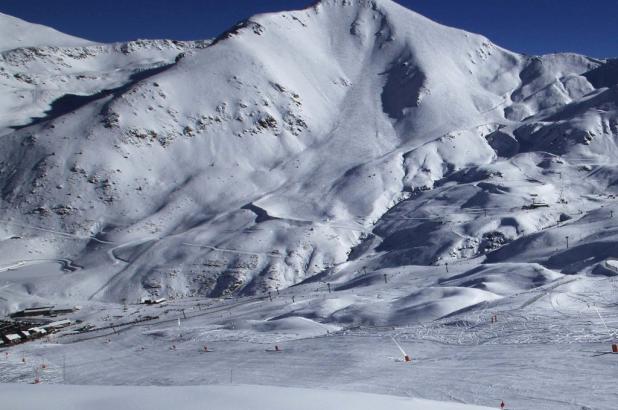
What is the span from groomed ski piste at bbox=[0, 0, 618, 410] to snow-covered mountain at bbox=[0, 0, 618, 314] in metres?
0.48

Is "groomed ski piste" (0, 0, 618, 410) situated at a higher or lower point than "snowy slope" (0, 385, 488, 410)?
higher

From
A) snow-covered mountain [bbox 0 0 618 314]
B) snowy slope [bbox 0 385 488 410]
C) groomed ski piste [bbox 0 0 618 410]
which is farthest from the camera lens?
snow-covered mountain [bbox 0 0 618 314]

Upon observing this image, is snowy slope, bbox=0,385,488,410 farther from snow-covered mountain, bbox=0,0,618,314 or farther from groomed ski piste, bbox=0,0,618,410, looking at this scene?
snow-covered mountain, bbox=0,0,618,314

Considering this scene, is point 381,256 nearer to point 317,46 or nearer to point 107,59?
point 317,46

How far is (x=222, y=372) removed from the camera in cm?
3069

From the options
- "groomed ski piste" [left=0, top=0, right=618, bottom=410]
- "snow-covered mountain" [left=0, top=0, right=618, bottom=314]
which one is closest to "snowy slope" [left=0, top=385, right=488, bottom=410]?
"groomed ski piste" [left=0, top=0, right=618, bottom=410]

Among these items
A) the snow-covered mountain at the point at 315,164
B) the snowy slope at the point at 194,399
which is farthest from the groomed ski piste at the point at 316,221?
the snow-covered mountain at the point at 315,164

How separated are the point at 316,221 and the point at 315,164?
2595cm

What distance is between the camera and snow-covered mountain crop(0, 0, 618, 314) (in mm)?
82812

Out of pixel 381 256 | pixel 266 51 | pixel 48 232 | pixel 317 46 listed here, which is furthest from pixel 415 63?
pixel 48 232

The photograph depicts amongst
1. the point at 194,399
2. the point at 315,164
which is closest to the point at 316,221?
the point at 315,164

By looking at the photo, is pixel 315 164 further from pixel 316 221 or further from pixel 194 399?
pixel 194 399

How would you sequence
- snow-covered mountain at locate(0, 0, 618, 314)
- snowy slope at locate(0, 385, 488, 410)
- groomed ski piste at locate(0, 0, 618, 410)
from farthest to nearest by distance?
snow-covered mountain at locate(0, 0, 618, 314) → groomed ski piste at locate(0, 0, 618, 410) → snowy slope at locate(0, 385, 488, 410)

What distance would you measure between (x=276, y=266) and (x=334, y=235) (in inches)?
454
